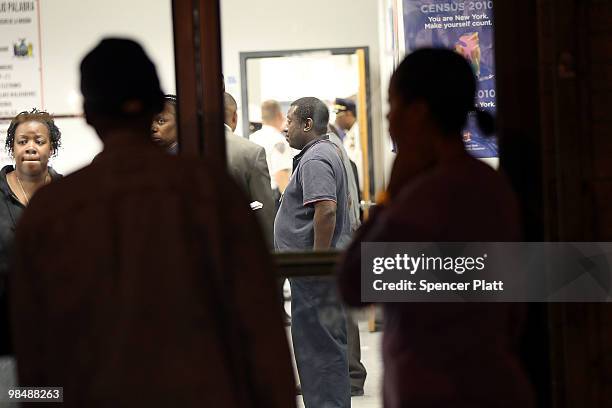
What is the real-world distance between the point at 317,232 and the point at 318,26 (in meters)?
0.65

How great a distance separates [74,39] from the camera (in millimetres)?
2711

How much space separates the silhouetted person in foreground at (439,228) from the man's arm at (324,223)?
2.56 ft

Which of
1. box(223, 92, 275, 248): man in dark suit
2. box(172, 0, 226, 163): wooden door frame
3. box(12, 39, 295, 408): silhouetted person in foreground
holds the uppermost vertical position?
box(172, 0, 226, 163): wooden door frame

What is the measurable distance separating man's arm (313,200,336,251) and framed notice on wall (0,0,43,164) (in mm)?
929

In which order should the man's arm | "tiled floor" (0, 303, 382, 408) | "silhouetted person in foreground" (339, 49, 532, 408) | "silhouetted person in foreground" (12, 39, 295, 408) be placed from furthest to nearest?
the man's arm
"tiled floor" (0, 303, 382, 408)
"silhouetted person in foreground" (339, 49, 532, 408)
"silhouetted person in foreground" (12, 39, 295, 408)

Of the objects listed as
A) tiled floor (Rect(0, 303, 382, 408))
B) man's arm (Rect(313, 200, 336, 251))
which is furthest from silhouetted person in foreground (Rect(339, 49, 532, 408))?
man's arm (Rect(313, 200, 336, 251))

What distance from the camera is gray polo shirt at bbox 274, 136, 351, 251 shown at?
2844mm

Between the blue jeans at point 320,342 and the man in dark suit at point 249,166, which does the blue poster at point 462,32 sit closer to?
the man in dark suit at point 249,166

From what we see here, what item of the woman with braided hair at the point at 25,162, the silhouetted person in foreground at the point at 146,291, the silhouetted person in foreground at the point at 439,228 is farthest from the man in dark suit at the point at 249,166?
the silhouetted person in foreground at the point at 146,291

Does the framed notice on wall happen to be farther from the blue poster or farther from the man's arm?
the blue poster

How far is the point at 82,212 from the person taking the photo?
5.38ft

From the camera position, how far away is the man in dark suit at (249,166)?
2688mm

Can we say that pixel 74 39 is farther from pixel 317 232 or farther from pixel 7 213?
pixel 317 232

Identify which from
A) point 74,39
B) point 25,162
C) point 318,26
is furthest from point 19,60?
point 318,26
